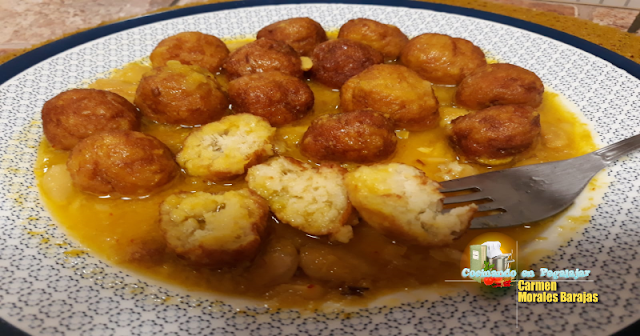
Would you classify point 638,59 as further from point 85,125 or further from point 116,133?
point 85,125

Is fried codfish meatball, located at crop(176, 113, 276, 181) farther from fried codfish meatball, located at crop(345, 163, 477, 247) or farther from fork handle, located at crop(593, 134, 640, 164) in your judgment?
fork handle, located at crop(593, 134, 640, 164)

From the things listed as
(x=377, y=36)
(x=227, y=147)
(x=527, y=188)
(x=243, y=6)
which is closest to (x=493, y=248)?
(x=527, y=188)

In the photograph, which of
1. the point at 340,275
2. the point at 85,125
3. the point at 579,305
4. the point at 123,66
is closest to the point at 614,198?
the point at 579,305

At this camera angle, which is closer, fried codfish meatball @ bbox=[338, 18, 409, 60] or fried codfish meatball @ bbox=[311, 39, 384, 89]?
fried codfish meatball @ bbox=[311, 39, 384, 89]

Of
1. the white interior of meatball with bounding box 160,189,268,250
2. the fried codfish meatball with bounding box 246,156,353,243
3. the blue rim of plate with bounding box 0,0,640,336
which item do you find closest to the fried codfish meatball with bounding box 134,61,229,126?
the fried codfish meatball with bounding box 246,156,353,243

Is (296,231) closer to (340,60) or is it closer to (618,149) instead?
(340,60)

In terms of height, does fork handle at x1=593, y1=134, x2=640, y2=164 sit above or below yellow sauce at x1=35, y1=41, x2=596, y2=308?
above

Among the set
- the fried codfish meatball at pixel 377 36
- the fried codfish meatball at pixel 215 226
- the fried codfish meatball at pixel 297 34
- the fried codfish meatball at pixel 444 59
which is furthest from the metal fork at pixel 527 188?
the fried codfish meatball at pixel 297 34
